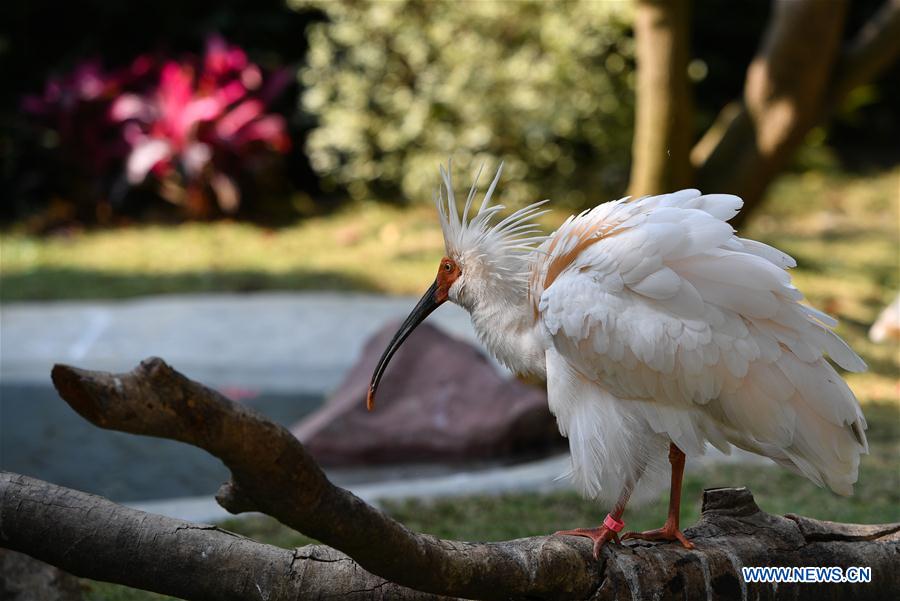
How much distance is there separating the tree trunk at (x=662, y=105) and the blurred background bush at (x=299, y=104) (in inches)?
94.5

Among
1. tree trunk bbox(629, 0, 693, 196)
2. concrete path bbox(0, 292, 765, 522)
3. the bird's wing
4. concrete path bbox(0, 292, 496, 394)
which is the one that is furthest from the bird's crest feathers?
tree trunk bbox(629, 0, 693, 196)

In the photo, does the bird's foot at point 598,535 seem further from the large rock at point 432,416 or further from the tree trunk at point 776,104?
the tree trunk at point 776,104

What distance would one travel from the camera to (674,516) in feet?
9.67

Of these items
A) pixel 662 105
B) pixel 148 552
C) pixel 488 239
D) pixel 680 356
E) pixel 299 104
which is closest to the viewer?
pixel 148 552

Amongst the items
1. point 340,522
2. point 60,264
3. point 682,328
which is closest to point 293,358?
point 60,264

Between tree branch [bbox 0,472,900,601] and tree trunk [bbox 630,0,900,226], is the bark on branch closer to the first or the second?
tree branch [bbox 0,472,900,601]

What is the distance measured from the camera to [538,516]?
426 centimetres

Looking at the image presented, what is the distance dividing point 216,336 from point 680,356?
4459 mm

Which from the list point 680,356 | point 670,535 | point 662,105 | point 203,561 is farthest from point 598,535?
point 662,105

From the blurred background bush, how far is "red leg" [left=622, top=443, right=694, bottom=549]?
640 centimetres

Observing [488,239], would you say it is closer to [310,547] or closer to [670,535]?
[670,535]

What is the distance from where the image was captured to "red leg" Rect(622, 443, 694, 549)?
9.50 feet

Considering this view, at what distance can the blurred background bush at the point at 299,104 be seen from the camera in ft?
31.2

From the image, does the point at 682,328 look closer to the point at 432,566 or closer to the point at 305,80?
the point at 432,566
